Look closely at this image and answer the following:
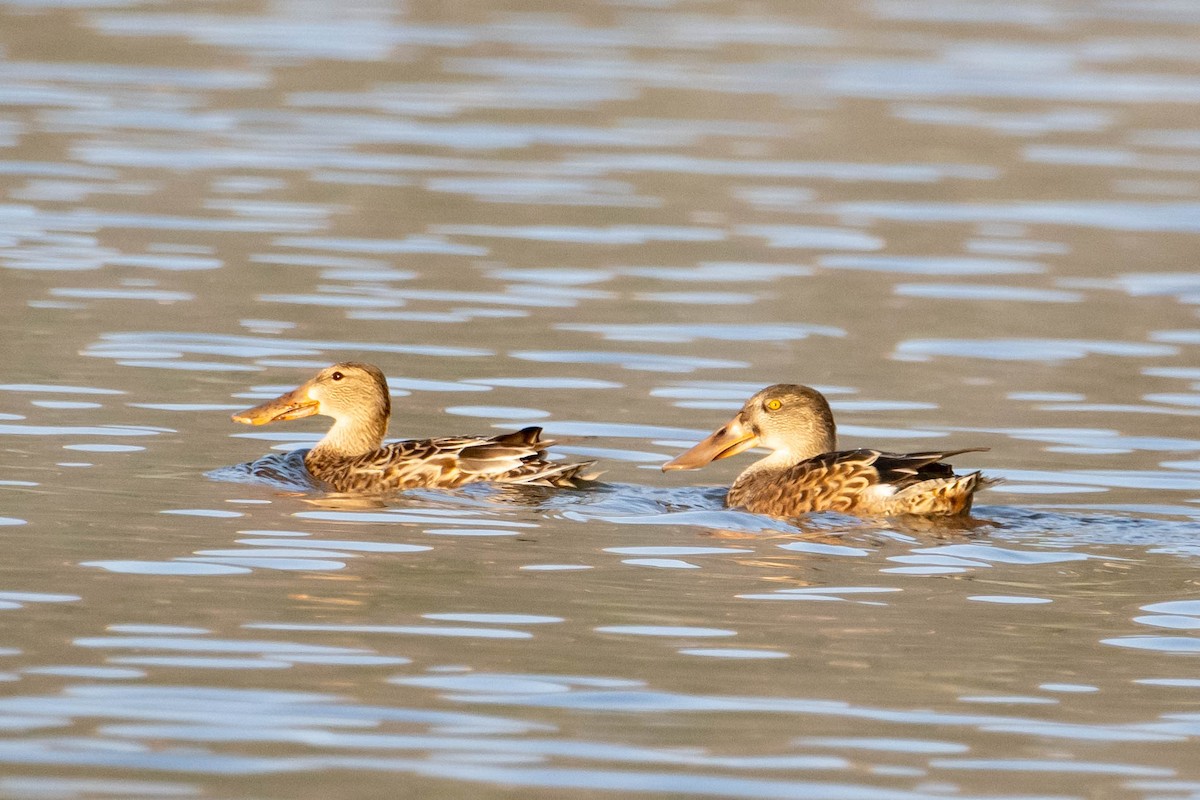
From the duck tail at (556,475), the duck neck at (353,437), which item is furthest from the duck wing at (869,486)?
the duck neck at (353,437)

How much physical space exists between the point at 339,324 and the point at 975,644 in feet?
23.9

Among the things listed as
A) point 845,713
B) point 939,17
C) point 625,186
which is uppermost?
point 939,17

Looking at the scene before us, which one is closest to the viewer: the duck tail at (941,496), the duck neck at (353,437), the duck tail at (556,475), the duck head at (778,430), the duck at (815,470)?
the duck tail at (941,496)

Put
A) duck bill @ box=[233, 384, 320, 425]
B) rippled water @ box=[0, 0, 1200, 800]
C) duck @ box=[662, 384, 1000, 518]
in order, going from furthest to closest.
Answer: duck bill @ box=[233, 384, 320, 425]
duck @ box=[662, 384, 1000, 518]
rippled water @ box=[0, 0, 1200, 800]

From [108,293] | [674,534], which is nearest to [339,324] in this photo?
[108,293]

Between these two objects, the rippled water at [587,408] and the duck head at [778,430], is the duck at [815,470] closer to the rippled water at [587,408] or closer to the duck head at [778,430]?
the duck head at [778,430]

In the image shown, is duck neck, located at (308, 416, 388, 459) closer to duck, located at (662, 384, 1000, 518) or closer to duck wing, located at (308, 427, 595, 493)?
duck wing, located at (308, 427, 595, 493)

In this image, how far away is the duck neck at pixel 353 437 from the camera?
37.8ft

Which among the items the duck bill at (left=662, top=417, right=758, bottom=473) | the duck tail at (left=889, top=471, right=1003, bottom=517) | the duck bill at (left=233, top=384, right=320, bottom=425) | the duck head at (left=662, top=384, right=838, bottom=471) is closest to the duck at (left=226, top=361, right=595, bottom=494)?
the duck bill at (left=233, top=384, right=320, bottom=425)

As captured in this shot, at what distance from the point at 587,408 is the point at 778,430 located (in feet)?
5.52

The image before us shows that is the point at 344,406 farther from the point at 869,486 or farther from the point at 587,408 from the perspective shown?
the point at 869,486

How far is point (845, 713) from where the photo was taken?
23.9 ft

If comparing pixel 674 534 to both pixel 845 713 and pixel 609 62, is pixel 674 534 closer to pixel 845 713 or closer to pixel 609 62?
pixel 845 713

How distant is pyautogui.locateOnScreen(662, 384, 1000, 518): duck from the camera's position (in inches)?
402
